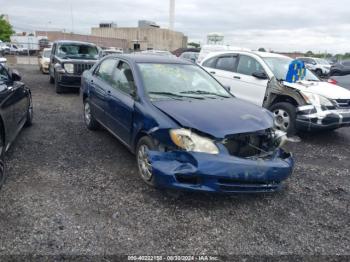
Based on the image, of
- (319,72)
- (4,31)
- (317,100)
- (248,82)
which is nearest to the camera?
(317,100)

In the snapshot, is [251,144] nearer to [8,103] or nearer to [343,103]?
[8,103]

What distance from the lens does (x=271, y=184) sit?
3.75 meters

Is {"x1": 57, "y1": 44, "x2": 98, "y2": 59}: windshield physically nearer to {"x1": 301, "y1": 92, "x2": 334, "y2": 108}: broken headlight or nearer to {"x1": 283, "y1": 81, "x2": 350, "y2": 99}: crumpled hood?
{"x1": 283, "y1": 81, "x2": 350, "y2": 99}: crumpled hood

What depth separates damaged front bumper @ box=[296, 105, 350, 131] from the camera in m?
6.17

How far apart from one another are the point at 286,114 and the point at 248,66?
63.7 inches

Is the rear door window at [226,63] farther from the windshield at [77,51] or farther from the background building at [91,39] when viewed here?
the background building at [91,39]

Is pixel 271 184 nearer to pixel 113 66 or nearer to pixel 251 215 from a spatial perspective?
pixel 251 215

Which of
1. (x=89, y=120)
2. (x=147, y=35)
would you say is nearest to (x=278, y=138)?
(x=89, y=120)

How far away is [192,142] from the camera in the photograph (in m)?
3.51

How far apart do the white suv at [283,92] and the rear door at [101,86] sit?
2.81m

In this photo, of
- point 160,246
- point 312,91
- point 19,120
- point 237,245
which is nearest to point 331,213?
point 237,245

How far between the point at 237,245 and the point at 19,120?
4.07 metres

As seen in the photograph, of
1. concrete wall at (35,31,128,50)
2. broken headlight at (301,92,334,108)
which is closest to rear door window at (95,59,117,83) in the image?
broken headlight at (301,92,334,108)

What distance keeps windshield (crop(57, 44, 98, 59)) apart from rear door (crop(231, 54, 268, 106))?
598cm
